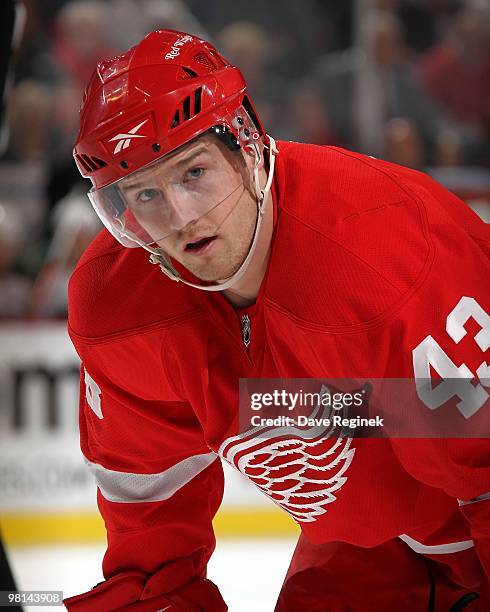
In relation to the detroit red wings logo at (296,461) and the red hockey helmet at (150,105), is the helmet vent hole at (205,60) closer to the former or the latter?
the red hockey helmet at (150,105)

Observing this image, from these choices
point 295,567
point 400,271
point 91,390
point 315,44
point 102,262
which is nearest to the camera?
point 400,271

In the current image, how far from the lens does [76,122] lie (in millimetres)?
2598

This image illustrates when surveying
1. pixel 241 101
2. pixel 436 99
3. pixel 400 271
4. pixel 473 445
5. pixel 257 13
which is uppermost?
pixel 241 101

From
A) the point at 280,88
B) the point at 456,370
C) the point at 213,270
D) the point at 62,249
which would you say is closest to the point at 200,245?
the point at 213,270

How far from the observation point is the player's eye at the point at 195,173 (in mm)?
1318

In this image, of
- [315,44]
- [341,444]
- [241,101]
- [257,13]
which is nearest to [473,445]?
[341,444]

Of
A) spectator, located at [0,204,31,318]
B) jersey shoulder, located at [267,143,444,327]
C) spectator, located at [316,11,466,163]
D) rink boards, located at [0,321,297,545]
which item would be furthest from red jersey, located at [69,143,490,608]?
spectator, located at [316,11,466,163]

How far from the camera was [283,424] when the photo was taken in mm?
1405

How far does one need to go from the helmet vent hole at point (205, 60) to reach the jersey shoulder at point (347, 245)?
0.60 feet

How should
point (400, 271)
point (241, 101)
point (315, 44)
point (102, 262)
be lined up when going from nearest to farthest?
point (400, 271), point (241, 101), point (102, 262), point (315, 44)

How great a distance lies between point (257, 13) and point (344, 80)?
37cm

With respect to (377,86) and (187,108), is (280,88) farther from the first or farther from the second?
(187,108)

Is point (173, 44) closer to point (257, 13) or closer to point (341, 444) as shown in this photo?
point (341, 444)

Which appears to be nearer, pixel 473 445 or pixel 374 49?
pixel 473 445
